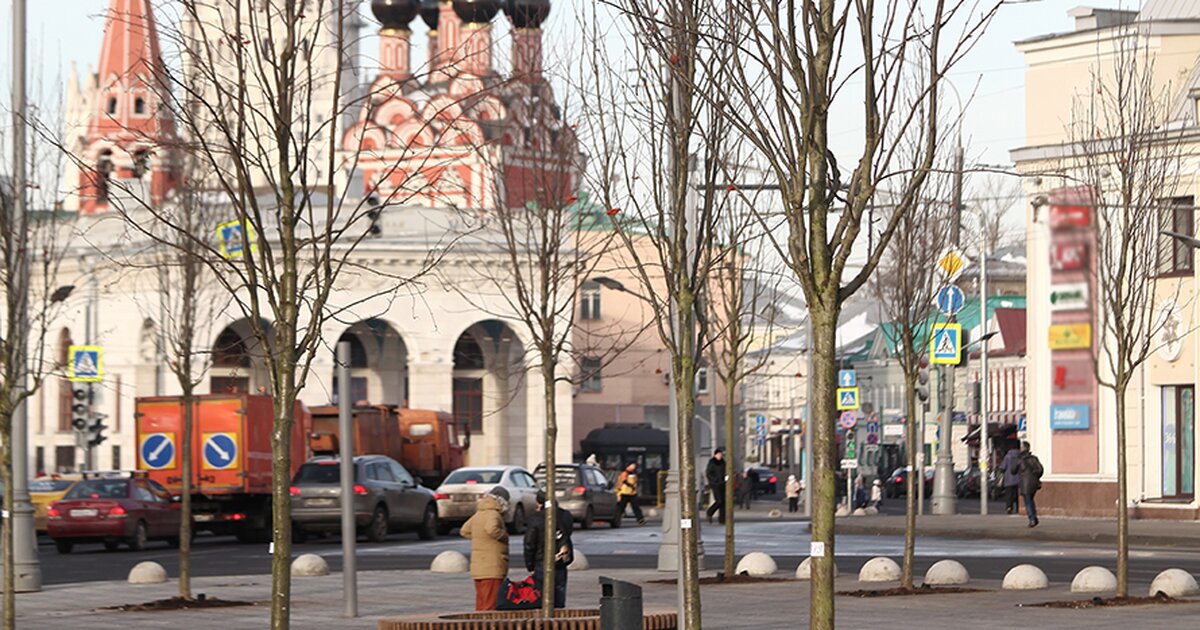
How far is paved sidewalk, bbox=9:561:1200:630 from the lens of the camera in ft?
63.5

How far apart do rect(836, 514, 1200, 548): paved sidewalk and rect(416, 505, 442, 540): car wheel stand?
819 centimetres

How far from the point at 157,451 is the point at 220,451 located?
268 cm

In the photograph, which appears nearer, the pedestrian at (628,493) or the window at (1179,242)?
the window at (1179,242)

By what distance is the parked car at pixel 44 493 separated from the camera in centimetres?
4444

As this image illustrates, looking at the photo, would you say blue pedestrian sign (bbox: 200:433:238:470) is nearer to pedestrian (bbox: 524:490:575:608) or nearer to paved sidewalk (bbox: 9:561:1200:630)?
paved sidewalk (bbox: 9:561:1200:630)

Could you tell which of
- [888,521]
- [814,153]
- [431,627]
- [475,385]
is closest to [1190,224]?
[888,521]

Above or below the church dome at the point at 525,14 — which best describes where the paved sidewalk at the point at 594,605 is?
below

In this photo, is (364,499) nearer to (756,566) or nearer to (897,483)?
(756,566)

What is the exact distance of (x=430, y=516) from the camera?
42.7 meters

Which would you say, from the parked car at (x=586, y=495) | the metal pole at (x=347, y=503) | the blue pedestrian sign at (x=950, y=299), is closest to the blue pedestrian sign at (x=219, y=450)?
the parked car at (x=586, y=495)

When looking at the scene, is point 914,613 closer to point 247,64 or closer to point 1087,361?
point 247,64

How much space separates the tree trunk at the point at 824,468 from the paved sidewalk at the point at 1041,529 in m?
23.8

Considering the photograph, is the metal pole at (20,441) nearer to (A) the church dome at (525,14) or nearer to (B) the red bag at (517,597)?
(A) the church dome at (525,14)

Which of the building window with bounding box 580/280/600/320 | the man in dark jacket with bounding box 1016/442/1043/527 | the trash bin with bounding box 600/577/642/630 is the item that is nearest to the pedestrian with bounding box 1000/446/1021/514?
the man in dark jacket with bounding box 1016/442/1043/527
